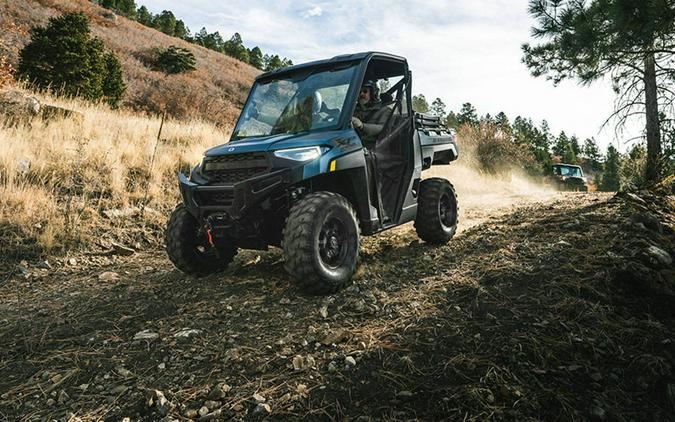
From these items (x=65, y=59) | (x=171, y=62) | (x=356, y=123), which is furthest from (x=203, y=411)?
(x=171, y=62)

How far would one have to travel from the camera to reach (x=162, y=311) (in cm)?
360

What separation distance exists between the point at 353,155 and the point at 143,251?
3695 millimetres

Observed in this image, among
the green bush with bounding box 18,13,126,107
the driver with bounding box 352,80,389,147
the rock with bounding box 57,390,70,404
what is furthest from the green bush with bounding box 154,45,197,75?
the rock with bounding box 57,390,70,404

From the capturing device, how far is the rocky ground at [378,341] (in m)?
2.14

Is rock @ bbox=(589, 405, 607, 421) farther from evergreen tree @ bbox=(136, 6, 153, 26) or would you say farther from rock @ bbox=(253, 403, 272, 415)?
evergreen tree @ bbox=(136, 6, 153, 26)

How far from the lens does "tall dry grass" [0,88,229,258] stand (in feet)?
18.9

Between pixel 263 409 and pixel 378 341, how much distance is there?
35.4 inches

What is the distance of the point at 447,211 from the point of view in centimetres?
571

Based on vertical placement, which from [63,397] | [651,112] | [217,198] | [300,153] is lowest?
[63,397]

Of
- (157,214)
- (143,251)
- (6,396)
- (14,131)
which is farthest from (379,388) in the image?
(14,131)

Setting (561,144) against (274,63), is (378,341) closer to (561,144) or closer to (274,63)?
(274,63)

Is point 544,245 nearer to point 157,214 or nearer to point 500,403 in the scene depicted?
point 500,403

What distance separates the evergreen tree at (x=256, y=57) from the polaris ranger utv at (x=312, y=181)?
61.2 meters

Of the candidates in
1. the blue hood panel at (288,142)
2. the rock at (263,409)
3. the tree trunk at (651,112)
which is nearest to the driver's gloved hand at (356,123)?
the blue hood panel at (288,142)
